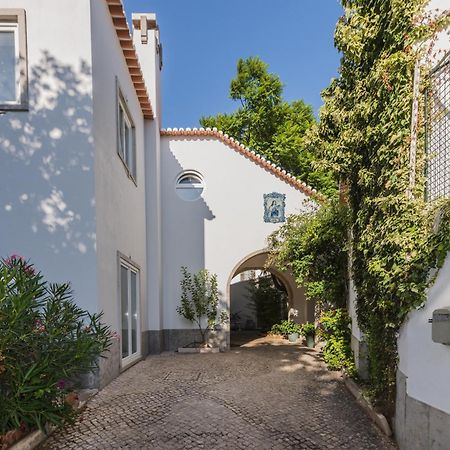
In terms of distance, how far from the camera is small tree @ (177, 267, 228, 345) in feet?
34.9

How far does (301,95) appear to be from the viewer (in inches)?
752

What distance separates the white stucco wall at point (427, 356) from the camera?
11.1 ft

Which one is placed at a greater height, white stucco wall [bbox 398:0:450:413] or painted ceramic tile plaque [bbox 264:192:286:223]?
painted ceramic tile plaque [bbox 264:192:286:223]

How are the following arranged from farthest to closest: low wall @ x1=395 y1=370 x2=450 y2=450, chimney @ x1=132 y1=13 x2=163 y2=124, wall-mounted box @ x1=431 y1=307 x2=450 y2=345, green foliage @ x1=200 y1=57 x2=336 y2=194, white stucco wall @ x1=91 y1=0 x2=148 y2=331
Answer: green foliage @ x1=200 y1=57 x2=336 y2=194
chimney @ x1=132 y1=13 x2=163 y2=124
white stucco wall @ x1=91 y1=0 x2=148 y2=331
low wall @ x1=395 y1=370 x2=450 y2=450
wall-mounted box @ x1=431 y1=307 x2=450 y2=345

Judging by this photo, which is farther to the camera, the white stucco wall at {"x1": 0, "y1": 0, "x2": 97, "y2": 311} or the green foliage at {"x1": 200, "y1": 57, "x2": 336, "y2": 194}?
the green foliage at {"x1": 200, "y1": 57, "x2": 336, "y2": 194}

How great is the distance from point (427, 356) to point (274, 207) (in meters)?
7.95


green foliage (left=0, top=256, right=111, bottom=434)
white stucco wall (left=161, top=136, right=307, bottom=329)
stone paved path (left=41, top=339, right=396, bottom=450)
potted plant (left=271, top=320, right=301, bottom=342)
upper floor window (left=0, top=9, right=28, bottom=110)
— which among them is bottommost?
potted plant (left=271, top=320, right=301, bottom=342)

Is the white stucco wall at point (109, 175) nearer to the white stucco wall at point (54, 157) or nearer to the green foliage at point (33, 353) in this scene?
the white stucco wall at point (54, 157)

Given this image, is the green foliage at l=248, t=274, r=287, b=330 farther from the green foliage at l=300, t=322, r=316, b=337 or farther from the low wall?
the low wall

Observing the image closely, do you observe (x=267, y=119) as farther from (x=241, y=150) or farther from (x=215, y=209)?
(x=215, y=209)

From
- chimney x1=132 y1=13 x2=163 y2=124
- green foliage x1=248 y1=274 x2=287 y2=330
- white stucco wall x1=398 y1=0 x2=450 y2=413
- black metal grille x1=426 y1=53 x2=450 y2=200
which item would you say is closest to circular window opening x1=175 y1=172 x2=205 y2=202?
chimney x1=132 y1=13 x2=163 y2=124

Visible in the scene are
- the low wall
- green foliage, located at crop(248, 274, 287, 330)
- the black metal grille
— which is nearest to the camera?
the low wall

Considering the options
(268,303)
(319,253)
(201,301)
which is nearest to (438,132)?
(319,253)

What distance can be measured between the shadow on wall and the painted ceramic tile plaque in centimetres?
661
